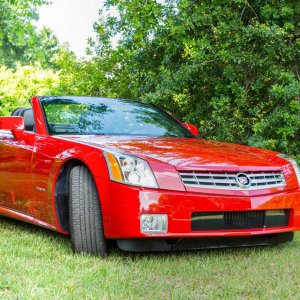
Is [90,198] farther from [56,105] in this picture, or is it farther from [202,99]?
[202,99]

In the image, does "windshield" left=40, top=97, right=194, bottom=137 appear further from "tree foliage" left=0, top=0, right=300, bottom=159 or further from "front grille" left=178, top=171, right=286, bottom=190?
"tree foliage" left=0, top=0, right=300, bottom=159

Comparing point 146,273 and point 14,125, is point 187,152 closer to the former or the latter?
point 146,273

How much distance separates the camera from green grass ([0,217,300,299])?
3719 millimetres

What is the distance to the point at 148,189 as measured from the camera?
4.50m

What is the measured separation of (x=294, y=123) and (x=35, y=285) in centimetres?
628

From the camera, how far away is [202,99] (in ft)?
34.6

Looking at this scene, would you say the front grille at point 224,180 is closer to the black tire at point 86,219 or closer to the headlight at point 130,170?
the headlight at point 130,170

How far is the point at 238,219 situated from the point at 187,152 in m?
0.65

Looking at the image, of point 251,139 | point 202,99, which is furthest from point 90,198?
point 202,99

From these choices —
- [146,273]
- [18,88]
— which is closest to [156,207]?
[146,273]

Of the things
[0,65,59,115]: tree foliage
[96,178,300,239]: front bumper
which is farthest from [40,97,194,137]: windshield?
[0,65,59,115]: tree foliage

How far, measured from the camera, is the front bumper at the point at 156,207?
14.7ft

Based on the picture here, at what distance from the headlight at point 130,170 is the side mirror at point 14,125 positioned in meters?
1.51

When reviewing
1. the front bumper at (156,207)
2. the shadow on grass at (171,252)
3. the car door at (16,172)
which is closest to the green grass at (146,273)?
the shadow on grass at (171,252)
